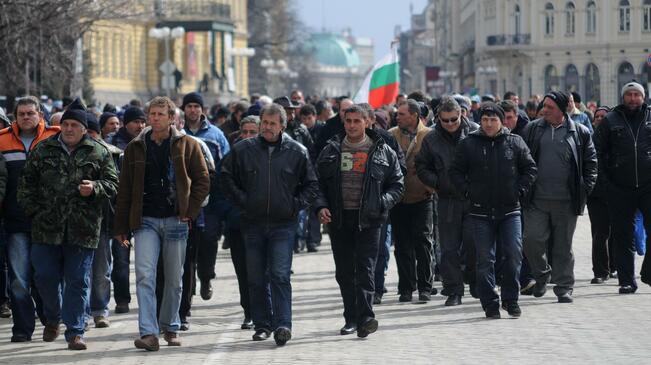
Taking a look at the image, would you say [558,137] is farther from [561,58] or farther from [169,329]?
[561,58]

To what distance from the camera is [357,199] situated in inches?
537

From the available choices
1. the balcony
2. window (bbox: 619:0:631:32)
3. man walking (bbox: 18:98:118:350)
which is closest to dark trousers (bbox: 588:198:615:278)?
man walking (bbox: 18:98:118:350)

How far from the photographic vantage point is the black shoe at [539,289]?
16.2m

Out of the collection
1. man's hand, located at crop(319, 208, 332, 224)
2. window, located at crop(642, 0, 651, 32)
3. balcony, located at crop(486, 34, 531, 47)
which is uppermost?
window, located at crop(642, 0, 651, 32)

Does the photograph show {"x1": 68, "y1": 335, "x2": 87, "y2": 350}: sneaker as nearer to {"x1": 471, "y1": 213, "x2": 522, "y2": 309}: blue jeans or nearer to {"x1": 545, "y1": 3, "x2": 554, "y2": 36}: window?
{"x1": 471, "y1": 213, "x2": 522, "y2": 309}: blue jeans

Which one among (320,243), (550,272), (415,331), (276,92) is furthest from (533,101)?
(276,92)

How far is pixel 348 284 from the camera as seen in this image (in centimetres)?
1386

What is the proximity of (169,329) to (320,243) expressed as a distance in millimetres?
10757

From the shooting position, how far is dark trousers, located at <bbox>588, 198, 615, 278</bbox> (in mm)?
17656

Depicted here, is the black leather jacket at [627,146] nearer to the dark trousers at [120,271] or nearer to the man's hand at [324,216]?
the man's hand at [324,216]

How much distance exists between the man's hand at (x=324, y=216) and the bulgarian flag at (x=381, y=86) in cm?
1154

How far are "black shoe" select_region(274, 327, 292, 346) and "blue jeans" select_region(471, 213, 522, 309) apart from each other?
228 centimetres

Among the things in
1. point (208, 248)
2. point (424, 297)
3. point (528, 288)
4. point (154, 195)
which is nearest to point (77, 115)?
point (154, 195)

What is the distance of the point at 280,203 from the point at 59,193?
1.66 metres
